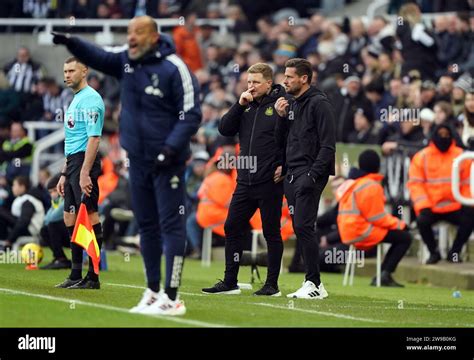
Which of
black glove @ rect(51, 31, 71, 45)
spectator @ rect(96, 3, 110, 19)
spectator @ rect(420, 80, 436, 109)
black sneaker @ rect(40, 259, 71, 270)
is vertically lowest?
black sneaker @ rect(40, 259, 71, 270)

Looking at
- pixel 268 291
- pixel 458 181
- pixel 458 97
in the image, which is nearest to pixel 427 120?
pixel 458 97

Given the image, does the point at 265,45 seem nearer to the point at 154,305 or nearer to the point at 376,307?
the point at 376,307

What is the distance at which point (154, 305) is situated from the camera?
12.2 m

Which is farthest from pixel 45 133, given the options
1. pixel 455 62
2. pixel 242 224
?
pixel 242 224

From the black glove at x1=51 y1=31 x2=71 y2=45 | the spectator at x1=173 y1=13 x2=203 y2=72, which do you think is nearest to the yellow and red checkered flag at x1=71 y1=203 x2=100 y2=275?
the black glove at x1=51 y1=31 x2=71 y2=45

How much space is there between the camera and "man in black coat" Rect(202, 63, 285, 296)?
50.2 ft

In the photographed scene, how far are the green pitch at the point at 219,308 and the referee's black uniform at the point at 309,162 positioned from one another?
0.63 metres

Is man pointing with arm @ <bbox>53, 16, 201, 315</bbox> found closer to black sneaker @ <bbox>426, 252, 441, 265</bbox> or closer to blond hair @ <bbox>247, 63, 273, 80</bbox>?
blond hair @ <bbox>247, 63, 273, 80</bbox>

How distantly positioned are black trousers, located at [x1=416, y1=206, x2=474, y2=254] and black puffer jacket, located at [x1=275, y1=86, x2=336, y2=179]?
5673mm

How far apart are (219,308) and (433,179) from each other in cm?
814

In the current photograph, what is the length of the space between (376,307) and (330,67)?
42.2 ft

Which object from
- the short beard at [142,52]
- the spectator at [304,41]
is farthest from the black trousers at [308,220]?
the spectator at [304,41]

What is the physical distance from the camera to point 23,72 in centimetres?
3194
